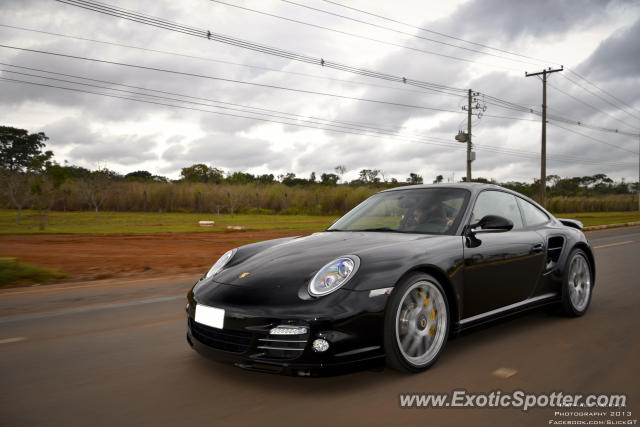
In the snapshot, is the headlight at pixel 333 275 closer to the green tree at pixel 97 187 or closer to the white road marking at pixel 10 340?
the white road marking at pixel 10 340

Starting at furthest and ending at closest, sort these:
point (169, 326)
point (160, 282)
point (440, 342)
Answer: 1. point (160, 282)
2. point (169, 326)
3. point (440, 342)

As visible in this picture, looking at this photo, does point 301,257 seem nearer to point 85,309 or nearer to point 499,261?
point 499,261

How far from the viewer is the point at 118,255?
11852mm

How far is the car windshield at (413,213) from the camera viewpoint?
13.1 ft

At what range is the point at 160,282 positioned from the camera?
7473 millimetres

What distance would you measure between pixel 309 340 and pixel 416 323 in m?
0.87

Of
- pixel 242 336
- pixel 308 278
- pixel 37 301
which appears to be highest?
pixel 308 278

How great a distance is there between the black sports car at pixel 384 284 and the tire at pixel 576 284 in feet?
0.08

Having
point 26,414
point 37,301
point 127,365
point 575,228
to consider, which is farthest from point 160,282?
point 575,228

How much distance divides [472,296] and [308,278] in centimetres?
138

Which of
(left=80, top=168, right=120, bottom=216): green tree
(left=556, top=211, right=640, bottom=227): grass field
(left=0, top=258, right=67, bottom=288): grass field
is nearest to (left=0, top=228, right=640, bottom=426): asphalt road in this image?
(left=0, top=258, right=67, bottom=288): grass field

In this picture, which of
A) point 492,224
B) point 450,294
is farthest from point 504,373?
point 492,224

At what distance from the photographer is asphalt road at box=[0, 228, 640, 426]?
8.69ft

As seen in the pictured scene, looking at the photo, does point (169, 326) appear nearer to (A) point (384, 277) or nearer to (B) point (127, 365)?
(B) point (127, 365)
